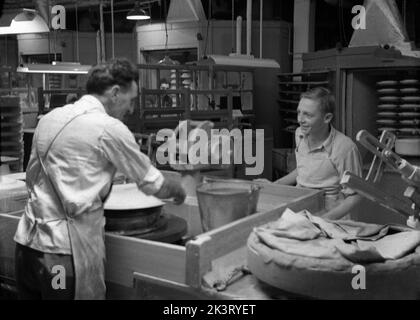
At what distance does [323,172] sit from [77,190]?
1242mm

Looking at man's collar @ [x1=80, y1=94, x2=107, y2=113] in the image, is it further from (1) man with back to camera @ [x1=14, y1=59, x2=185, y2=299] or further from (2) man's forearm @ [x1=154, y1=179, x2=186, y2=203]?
(2) man's forearm @ [x1=154, y1=179, x2=186, y2=203]

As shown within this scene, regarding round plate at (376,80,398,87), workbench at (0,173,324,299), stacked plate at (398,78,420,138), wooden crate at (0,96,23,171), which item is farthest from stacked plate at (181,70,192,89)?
workbench at (0,173,324,299)

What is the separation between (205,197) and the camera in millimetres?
1847

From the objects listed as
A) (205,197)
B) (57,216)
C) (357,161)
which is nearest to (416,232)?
(205,197)

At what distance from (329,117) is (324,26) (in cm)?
502

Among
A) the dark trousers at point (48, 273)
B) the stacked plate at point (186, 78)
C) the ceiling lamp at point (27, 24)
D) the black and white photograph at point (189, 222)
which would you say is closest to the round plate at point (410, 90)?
the black and white photograph at point (189, 222)

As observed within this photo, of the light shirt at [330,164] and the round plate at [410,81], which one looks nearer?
the light shirt at [330,164]

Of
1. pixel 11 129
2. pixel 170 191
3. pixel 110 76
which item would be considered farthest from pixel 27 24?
pixel 170 191

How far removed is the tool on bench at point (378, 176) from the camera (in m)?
1.52

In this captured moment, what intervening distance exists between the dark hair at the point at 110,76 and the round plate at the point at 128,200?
16.2 inches

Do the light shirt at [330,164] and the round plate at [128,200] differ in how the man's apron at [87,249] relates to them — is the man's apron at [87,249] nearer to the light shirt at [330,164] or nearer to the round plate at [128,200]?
the round plate at [128,200]

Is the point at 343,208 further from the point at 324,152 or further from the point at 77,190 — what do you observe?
the point at 77,190

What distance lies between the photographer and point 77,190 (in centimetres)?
173

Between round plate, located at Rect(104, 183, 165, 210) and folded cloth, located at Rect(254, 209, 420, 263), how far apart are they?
0.48 meters
